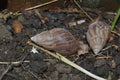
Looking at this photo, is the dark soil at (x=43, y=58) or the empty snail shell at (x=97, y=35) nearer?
the dark soil at (x=43, y=58)

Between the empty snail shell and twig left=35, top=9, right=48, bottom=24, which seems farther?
twig left=35, top=9, right=48, bottom=24

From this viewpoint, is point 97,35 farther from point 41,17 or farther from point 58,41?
point 41,17

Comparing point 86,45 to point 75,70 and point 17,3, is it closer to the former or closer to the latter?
point 75,70

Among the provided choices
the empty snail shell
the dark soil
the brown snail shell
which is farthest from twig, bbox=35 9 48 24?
the empty snail shell

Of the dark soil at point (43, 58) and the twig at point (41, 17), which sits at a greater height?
the twig at point (41, 17)

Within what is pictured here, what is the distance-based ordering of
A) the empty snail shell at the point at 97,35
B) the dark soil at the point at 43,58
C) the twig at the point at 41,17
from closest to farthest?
the dark soil at the point at 43,58
the empty snail shell at the point at 97,35
the twig at the point at 41,17

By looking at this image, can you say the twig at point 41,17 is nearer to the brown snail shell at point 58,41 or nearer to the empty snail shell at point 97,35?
the brown snail shell at point 58,41

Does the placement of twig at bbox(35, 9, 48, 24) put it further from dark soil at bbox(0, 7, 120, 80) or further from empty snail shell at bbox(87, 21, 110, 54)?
empty snail shell at bbox(87, 21, 110, 54)

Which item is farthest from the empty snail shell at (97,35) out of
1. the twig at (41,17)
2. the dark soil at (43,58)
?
the twig at (41,17)
